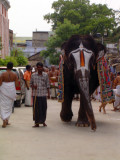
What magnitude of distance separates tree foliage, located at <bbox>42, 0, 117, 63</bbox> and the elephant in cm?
3779

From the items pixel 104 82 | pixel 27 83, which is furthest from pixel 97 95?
pixel 104 82

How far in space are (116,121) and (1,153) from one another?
220 inches

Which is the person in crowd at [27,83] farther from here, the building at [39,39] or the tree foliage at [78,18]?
the building at [39,39]

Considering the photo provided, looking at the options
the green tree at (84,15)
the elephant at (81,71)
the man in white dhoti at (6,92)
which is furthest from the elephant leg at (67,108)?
the green tree at (84,15)

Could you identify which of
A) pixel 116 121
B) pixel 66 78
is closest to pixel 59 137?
pixel 66 78

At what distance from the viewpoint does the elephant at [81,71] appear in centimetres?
917

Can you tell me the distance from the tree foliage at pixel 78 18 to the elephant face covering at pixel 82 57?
126 ft

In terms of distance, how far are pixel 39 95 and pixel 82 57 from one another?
4.85 ft

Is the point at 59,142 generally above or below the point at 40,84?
below

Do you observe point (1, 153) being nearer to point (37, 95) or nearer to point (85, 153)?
point (85, 153)

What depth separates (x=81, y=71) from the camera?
934 centimetres

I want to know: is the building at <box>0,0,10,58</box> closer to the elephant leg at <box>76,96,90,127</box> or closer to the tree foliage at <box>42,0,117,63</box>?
the tree foliage at <box>42,0,117,63</box>

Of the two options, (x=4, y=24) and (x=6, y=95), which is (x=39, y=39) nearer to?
(x=4, y=24)

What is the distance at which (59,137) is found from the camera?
8.27m
